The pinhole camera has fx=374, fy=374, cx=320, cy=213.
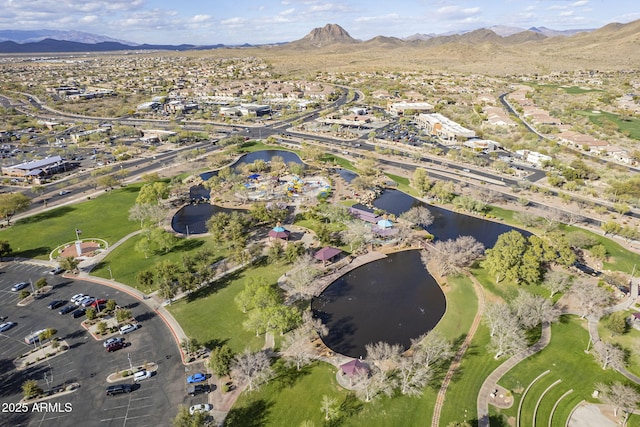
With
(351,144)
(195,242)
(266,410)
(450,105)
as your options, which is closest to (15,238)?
(195,242)

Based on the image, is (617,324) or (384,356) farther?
(617,324)

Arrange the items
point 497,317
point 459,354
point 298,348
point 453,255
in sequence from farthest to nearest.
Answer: point 453,255
point 497,317
point 298,348
point 459,354

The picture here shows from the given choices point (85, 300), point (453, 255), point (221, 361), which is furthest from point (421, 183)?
point (85, 300)

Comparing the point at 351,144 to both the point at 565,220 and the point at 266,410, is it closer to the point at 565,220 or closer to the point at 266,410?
the point at 565,220

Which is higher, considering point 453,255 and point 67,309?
point 453,255

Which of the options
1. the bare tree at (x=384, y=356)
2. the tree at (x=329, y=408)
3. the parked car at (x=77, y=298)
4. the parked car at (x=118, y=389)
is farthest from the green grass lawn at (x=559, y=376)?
the parked car at (x=77, y=298)

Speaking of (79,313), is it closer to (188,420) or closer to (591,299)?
(188,420)

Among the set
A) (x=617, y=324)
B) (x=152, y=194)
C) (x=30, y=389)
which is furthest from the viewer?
(x=152, y=194)
